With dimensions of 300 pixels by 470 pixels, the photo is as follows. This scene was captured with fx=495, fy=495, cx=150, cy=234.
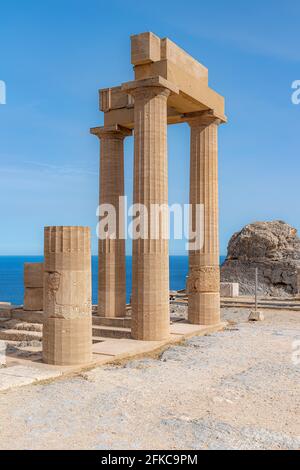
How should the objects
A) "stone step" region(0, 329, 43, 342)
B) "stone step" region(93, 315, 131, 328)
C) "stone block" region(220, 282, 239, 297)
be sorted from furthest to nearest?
"stone block" region(220, 282, 239, 297)
"stone step" region(93, 315, 131, 328)
"stone step" region(0, 329, 43, 342)

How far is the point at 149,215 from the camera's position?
13.9 metres

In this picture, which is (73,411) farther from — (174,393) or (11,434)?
(174,393)

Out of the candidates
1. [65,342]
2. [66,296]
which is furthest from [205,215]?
[65,342]

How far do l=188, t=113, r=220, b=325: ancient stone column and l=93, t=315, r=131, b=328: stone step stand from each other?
2377mm

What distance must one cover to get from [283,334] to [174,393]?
24.5 ft

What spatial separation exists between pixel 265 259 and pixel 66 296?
93.5 ft

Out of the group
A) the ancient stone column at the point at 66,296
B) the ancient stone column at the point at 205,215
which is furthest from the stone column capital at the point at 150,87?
the ancient stone column at the point at 66,296

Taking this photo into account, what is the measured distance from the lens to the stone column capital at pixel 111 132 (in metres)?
17.3

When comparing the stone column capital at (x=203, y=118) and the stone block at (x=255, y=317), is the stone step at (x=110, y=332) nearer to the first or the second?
the stone block at (x=255, y=317)

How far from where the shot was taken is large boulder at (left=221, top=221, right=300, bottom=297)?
35875 millimetres

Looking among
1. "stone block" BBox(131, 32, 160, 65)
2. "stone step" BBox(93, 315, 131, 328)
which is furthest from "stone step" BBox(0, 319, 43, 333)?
"stone block" BBox(131, 32, 160, 65)

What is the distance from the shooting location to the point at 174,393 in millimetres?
8969

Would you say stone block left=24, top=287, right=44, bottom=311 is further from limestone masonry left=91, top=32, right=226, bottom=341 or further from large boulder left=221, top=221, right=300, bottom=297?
large boulder left=221, top=221, right=300, bottom=297
